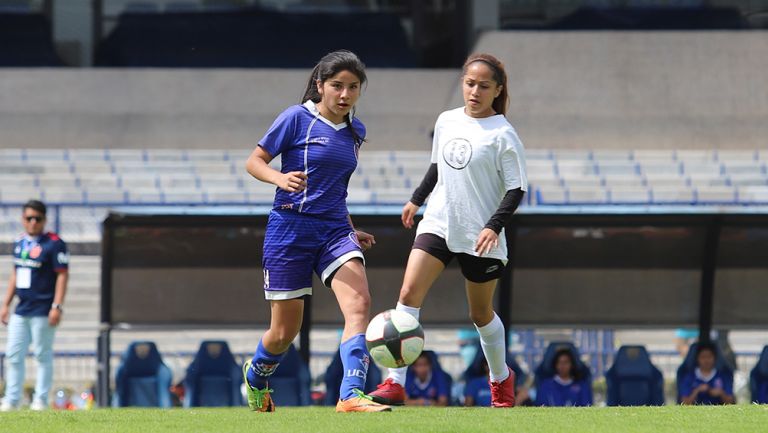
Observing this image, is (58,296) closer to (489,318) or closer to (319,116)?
(489,318)

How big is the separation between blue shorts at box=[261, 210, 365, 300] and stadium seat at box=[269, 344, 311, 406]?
5198 mm

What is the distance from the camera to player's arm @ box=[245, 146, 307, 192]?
5730 mm

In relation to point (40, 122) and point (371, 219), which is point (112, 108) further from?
point (371, 219)

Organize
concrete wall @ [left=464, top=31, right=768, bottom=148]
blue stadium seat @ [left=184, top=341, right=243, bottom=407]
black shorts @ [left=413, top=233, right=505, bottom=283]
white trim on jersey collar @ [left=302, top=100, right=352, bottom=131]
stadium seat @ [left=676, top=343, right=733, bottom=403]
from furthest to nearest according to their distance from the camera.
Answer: concrete wall @ [left=464, top=31, right=768, bottom=148] → blue stadium seat @ [left=184, top=341, right=243, bottom=407] → stadium seat @ [left=676, top=343, right=733, bottom=403] → black shorts @ [left=413, top=233, right=505, bottom=283] → white trim on jersey collar @ [left=302, top=100, right=352, bottom=131]

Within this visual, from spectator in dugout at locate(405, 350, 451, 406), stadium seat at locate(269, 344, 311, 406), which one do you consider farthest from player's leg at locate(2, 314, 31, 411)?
spectator in dugout at locate(405, 350, 451, 406)

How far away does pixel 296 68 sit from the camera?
2694 centimetres

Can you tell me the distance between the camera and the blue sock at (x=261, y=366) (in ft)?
20.7

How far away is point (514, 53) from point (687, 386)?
1498 cm


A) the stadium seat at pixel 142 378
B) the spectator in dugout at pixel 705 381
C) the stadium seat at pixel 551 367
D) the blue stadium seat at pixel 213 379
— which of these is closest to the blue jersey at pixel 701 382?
the spectator in dugout at pixel 705 381

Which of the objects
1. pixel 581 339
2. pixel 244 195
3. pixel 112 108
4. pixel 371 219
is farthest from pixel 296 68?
pixel 371 219

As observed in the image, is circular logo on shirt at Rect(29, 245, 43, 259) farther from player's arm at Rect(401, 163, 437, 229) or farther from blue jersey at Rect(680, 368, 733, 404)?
blue jersey at Rect(680, 368, 733, 404)

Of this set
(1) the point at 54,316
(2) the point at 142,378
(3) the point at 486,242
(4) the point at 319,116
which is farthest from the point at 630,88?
(4) the point at 319,116

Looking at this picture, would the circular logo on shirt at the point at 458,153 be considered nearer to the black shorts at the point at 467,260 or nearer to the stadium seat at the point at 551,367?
the black shorts at the point at 467,260

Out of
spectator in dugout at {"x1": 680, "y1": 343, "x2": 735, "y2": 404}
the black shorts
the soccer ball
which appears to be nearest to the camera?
the soccer ball
